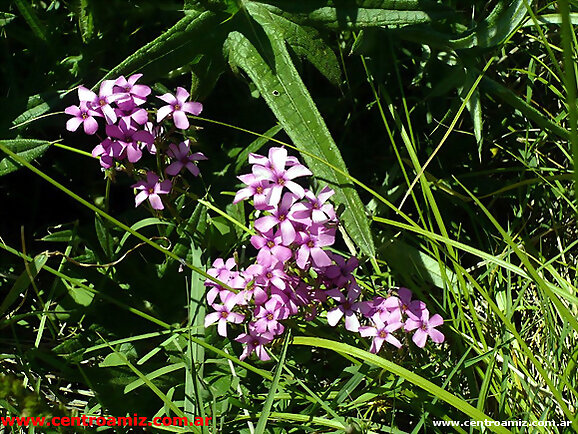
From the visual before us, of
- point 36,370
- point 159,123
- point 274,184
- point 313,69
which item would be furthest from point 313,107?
point 36,370

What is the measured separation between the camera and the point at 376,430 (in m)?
1.65

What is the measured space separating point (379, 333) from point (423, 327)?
12cm

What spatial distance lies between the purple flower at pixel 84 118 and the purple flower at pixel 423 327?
0.94 meters

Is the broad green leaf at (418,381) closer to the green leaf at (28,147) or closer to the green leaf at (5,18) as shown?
the green leaf at (28,147)

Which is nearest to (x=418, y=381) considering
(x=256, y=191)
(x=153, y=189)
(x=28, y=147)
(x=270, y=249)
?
(x=270, y=249)

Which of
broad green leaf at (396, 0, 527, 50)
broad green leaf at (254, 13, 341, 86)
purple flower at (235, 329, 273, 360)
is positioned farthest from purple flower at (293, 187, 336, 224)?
broad green leaf at (396, 0, 527, 50)

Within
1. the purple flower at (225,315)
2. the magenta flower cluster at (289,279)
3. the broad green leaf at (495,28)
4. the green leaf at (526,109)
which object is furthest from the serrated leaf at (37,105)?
the green leaf at (526,109)

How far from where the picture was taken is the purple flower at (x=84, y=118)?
5.27 ft

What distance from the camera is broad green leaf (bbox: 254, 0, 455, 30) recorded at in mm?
1713

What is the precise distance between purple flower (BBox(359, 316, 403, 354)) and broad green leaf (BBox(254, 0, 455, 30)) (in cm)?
81

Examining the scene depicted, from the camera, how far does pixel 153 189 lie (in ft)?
5.50

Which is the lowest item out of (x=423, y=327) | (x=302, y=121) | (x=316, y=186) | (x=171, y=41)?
(x=423, y=327)

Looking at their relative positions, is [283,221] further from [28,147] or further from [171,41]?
[28,147]

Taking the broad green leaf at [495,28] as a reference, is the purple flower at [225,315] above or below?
below
